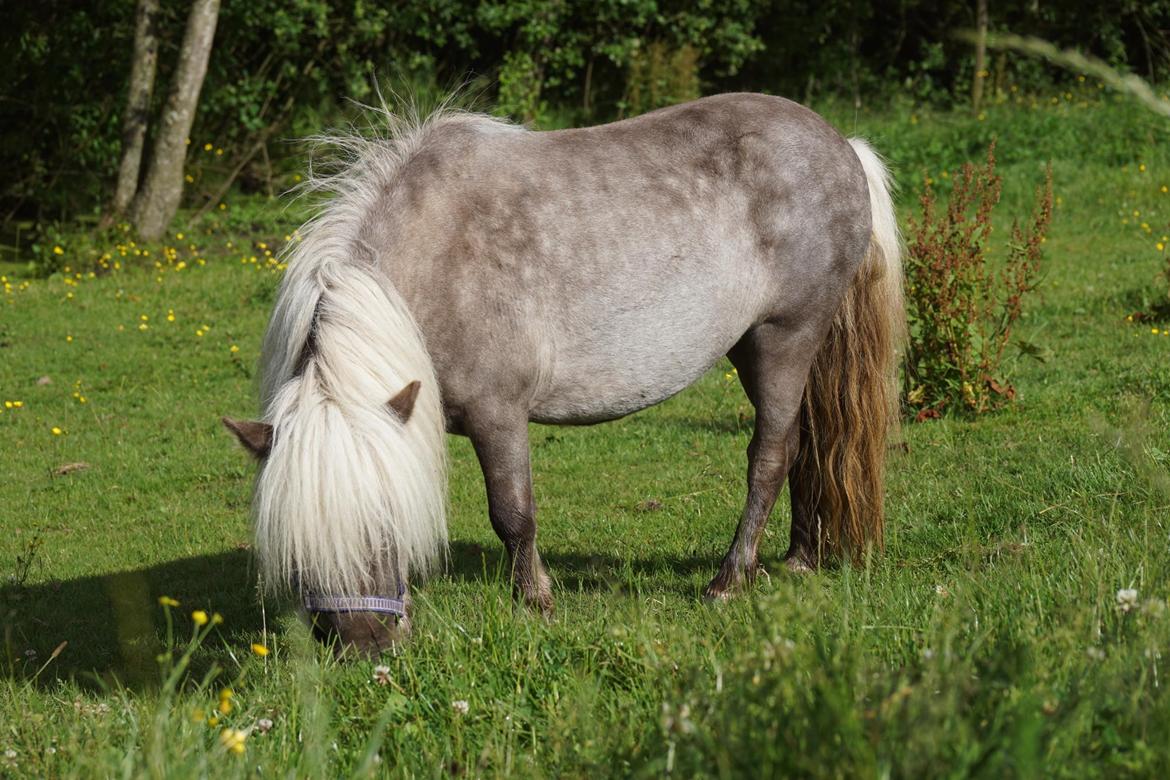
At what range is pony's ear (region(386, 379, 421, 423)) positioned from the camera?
3707 mm

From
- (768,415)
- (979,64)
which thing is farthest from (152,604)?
(979,64)

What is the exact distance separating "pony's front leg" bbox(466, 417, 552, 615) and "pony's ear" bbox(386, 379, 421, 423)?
616mm

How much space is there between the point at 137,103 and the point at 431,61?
415 centimetres

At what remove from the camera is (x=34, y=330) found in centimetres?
1086

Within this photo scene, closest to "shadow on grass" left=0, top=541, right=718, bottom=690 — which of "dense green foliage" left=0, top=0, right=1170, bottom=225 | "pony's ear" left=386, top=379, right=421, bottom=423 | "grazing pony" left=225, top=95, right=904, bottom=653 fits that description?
"grazing pony" left=225, top=95, right=904, bottom=653

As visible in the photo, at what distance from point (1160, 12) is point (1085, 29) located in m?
1.07

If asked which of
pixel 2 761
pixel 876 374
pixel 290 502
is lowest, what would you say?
pixel 2 761

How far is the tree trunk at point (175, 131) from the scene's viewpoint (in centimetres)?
1340

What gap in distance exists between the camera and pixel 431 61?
54.1 ft

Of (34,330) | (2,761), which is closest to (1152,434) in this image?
(2,761)

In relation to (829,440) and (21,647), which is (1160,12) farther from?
(21,647)

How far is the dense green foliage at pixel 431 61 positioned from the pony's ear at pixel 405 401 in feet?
36.2

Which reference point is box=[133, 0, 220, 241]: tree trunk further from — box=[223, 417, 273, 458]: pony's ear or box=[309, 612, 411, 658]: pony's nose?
box=[309, 612, 411, 658]: pony's nose

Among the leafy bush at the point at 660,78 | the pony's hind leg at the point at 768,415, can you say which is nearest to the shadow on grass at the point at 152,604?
the pony's hind leg at the point at 768,415
